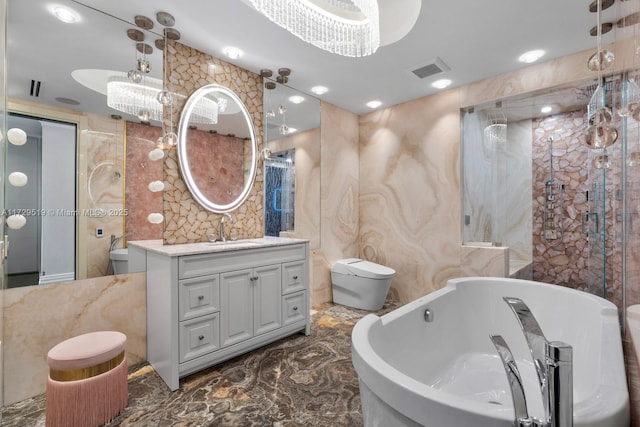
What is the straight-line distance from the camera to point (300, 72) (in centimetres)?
278

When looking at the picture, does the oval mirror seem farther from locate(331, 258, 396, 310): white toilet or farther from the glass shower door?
the glass shower door

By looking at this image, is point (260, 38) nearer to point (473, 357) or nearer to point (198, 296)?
point (198, 296)

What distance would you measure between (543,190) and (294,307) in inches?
136

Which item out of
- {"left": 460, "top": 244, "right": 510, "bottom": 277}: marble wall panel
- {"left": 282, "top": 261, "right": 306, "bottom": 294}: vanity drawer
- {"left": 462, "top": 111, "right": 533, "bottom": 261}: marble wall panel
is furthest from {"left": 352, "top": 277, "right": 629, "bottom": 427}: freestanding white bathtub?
{"left": 282, "top": 261, "right": 306, "bottom": 294}: vanity drawer

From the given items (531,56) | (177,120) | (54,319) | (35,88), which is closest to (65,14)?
(35,88)

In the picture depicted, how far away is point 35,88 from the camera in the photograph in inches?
68.3

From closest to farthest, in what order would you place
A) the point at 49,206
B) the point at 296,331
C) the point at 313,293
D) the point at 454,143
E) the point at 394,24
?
the point at 49,206 < the point at 394,24 < the point at 296,331 < the point at 454,143 < the point at 313,293

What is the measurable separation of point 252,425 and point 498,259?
8.57 feet

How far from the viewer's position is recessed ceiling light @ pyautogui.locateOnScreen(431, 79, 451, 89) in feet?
9.78

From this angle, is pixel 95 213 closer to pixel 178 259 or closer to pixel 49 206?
pixel 49 206

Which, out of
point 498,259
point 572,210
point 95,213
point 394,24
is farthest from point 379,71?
point 572,210

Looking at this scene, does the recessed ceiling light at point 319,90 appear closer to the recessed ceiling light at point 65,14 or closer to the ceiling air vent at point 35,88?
the recessed ceiling light at point 65,14

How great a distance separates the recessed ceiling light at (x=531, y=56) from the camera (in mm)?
2438

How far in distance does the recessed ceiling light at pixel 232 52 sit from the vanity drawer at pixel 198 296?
180 centimetres
